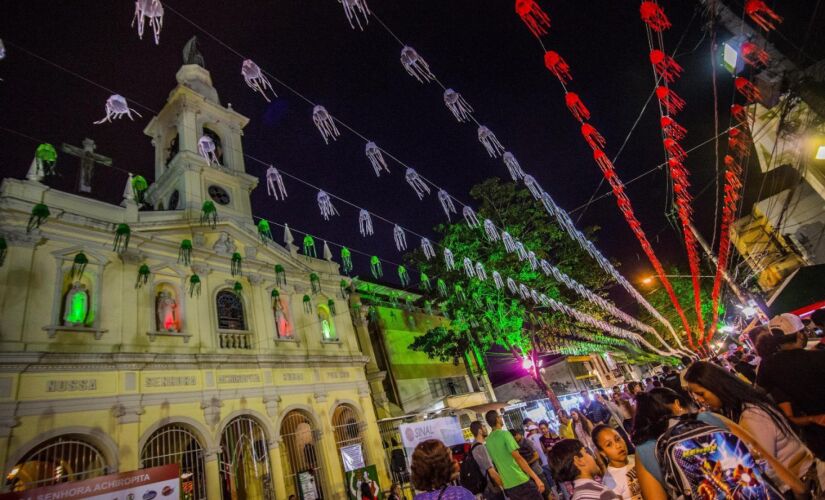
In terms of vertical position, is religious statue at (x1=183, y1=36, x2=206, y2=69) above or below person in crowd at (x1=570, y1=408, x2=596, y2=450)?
above

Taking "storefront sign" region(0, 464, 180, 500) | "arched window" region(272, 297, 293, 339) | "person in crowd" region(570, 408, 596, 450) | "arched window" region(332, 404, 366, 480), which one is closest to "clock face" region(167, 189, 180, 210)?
"arched window" region(272, 297, 293, 339)

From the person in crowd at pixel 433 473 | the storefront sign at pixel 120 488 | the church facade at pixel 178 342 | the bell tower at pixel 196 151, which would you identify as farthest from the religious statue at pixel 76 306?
the person in crowd at pixel 433 473

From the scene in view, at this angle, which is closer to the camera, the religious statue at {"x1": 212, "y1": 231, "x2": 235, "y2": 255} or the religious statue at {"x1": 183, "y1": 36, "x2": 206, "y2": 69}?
the religious statue at {"x1": 212, "y1": 231, "x2": 235, "y2": 255}

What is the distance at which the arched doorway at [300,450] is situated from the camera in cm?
1345

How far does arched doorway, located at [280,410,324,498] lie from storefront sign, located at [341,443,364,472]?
5.74 ft

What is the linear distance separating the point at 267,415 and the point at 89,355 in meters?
5.41

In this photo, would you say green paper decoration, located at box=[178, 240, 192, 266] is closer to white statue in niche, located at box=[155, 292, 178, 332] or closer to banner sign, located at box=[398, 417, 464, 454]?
white statue in niche, located at box=[155, 292, 178, 332]

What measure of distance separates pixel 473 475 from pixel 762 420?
4161mm

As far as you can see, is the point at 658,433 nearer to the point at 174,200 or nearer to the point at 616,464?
the point at 616,464

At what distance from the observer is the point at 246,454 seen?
42.9ft

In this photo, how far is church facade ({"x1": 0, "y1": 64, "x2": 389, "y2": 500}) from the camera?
9359 millimetres

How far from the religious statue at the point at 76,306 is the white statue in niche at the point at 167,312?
1.84 meters

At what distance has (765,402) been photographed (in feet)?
8.58

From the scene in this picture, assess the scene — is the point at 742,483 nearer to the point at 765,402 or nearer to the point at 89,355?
the point at 765,402
